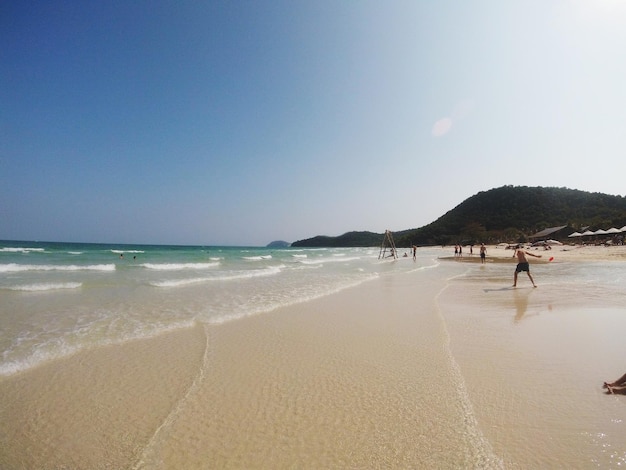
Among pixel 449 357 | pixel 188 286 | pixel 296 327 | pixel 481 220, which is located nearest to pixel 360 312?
pixel 296 327

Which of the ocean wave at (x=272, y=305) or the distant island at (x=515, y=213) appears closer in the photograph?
the ocean wave at (x=272, y=305)

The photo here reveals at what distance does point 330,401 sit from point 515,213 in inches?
4725

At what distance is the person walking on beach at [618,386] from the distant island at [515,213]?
291 feet

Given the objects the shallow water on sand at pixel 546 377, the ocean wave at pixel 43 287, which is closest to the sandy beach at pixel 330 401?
the shallow water on sand at pixel 546 377

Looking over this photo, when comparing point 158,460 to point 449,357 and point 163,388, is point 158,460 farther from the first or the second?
point 449,357

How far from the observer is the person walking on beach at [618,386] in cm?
392

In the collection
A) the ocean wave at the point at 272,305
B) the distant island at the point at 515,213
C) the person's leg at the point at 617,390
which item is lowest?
the ocean wave at the point at 272,305

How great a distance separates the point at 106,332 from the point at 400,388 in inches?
250

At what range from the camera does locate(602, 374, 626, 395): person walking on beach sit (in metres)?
3.92

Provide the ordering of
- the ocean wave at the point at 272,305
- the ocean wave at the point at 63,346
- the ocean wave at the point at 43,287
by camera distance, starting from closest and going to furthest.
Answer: the ocean wave at the point at 63,346
the ocean wave at the point at 272,305
the ocean wave at the point at 43,287

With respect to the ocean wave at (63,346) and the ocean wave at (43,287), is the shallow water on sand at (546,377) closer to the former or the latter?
the ocean wave at (63,346)

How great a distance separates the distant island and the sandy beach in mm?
87649

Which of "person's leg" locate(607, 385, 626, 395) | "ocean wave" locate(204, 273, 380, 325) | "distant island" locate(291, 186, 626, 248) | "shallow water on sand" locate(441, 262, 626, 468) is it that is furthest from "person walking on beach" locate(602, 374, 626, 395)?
"distant island" locate(291, 186, 626, 248)

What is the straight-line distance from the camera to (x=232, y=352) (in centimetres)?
583
